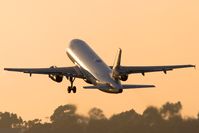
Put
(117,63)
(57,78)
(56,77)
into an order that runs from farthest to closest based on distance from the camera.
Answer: (56,77), (57,78), (117,63)

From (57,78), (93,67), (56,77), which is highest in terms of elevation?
(93,67)

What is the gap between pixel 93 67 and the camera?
187 m

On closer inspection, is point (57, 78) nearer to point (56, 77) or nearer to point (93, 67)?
point (56, 77)

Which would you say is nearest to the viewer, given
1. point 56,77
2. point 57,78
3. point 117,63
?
point 117,63

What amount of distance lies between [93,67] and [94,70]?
184 centimetres

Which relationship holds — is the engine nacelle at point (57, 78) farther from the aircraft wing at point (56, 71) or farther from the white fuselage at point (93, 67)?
the white fuselage at point (93, 67)

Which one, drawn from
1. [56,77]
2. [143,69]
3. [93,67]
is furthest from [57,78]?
[143,69]

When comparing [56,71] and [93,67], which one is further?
[56,71]

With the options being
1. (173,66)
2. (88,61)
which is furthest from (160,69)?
(88,61)

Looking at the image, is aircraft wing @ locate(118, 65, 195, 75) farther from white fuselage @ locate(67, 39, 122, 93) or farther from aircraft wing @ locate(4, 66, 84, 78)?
aircraft wing @ locate(4, 66, 84, 78)

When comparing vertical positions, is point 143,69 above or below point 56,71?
below

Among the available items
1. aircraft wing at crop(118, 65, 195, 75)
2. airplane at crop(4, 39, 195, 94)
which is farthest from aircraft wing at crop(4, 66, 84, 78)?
aircraft wing at crop(118, 65, 195, 75)

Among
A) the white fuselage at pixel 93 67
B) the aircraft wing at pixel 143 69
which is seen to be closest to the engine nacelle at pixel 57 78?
the white fuselage at pixel 93 67

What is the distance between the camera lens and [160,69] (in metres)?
185
